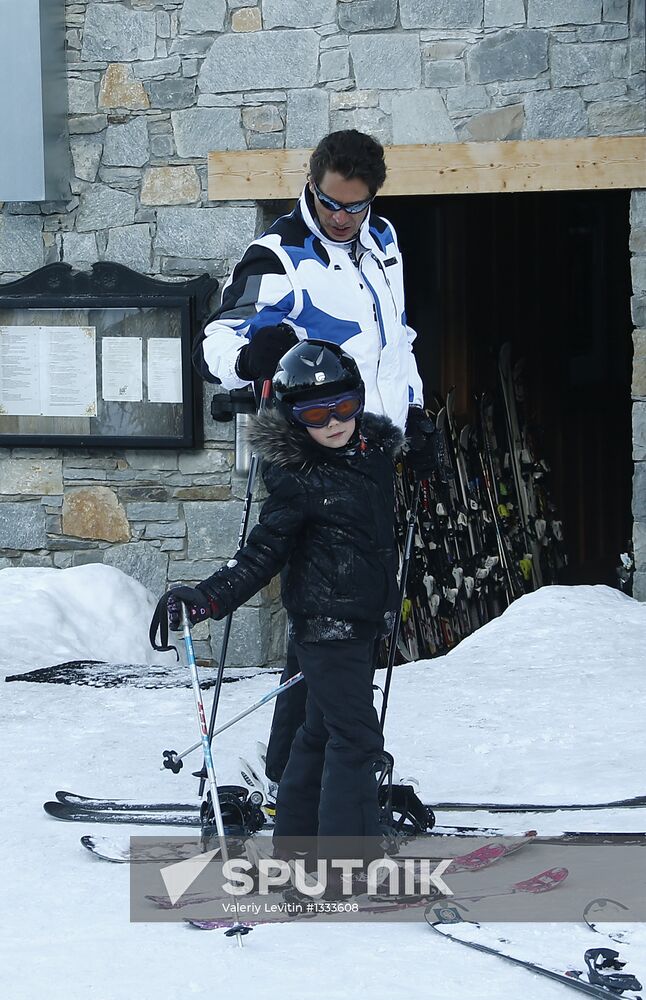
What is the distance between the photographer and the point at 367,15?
655 centimetres

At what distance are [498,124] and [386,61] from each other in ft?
1.98

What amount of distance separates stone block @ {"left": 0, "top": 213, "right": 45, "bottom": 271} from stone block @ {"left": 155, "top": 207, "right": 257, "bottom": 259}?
630 millimetres

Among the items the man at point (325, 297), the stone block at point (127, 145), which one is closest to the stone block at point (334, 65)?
the stone block at point (127, 145)

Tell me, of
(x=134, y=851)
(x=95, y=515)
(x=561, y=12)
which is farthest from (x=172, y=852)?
(x=561, y=12)

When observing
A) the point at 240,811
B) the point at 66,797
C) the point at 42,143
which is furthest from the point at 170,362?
the point at 240,811

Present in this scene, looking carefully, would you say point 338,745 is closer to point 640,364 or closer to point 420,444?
point 420,444

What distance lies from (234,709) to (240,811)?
181 cm

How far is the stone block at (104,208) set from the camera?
6.94 meters

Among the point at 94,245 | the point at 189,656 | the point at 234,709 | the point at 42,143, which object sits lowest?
the point at 234,709

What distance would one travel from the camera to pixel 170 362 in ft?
22.8

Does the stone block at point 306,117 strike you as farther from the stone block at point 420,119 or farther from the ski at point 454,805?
the ski at point 454,805

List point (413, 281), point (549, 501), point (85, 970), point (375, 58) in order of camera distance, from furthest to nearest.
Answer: point (549, 501)
point (413, 281)
point (375, 58)
point (85, 970)

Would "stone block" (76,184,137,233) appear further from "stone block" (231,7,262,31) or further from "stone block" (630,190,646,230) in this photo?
"stone block" (630,190,646,230)

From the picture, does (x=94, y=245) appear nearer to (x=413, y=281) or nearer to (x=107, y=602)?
(x=107, y=602)
